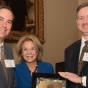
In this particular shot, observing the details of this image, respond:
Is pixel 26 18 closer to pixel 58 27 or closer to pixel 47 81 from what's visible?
pixel 58 27

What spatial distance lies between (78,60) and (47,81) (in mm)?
429

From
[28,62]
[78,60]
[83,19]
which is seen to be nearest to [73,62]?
[78,60]

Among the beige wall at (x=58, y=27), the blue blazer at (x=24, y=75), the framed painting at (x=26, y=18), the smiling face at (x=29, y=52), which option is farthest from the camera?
the beige wall at (x=58, y=27)

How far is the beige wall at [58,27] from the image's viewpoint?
14.9 feet

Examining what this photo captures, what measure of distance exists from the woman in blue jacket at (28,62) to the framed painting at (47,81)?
0.38 meters

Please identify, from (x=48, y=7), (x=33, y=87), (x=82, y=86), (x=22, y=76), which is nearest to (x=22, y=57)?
(x=22, y=76)

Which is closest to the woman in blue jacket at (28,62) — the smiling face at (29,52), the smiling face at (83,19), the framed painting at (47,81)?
the smiling face at (29,52)

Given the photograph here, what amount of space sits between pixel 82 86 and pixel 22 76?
771 mm

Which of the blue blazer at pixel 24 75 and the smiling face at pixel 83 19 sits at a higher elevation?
the smiling face at pixel 83 19

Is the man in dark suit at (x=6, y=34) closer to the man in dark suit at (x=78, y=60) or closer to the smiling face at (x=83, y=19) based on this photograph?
the man in dark suit at (x=78, y=60)

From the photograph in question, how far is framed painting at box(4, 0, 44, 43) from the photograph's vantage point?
3.64 metres

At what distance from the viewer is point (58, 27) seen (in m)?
4.82

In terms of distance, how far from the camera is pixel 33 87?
2.38m

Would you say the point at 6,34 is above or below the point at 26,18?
below
